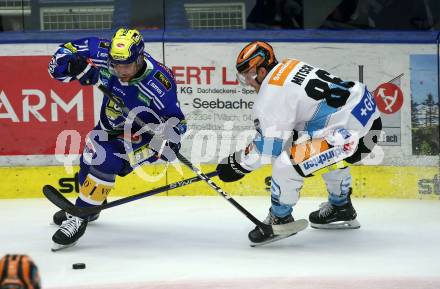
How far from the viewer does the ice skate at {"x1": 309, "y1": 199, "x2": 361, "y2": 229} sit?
5332 mm

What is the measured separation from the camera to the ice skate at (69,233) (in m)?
4.75

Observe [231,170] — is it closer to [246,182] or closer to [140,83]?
[140,83]

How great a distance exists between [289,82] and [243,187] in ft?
5.89

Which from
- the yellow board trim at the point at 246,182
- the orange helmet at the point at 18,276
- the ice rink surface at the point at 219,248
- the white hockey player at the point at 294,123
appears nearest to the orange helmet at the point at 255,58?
the white hockey player at the point at 294,123

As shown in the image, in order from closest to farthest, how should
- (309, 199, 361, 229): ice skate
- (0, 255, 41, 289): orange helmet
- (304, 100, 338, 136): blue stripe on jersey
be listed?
1. (0, 255, 41, 289): orange helmet
2. (304, 100, 338, 136): blue stripe on jersey
3. (309, 199, 361, 229): ice skate

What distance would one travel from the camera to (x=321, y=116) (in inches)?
191

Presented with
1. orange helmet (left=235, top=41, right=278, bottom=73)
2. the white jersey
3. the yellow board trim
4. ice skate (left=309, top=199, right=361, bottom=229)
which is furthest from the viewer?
the yellow board trim

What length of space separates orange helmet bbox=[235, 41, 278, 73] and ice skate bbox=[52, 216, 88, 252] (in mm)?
1145

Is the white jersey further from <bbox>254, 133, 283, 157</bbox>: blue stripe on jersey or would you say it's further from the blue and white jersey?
the blue and white jersey

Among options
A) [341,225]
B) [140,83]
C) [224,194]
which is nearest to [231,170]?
[224,194]

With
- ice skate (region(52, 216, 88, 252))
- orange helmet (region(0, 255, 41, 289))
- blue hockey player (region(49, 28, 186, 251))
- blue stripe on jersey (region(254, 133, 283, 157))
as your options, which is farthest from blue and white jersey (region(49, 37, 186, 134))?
orange helmet (region(0, 255, 41, 289))

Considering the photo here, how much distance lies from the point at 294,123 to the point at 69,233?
4.17 feet

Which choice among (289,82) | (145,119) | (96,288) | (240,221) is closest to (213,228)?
(240,221)

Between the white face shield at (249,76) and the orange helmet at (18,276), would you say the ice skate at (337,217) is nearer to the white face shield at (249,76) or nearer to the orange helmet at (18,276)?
the white face shield at (249,76)
